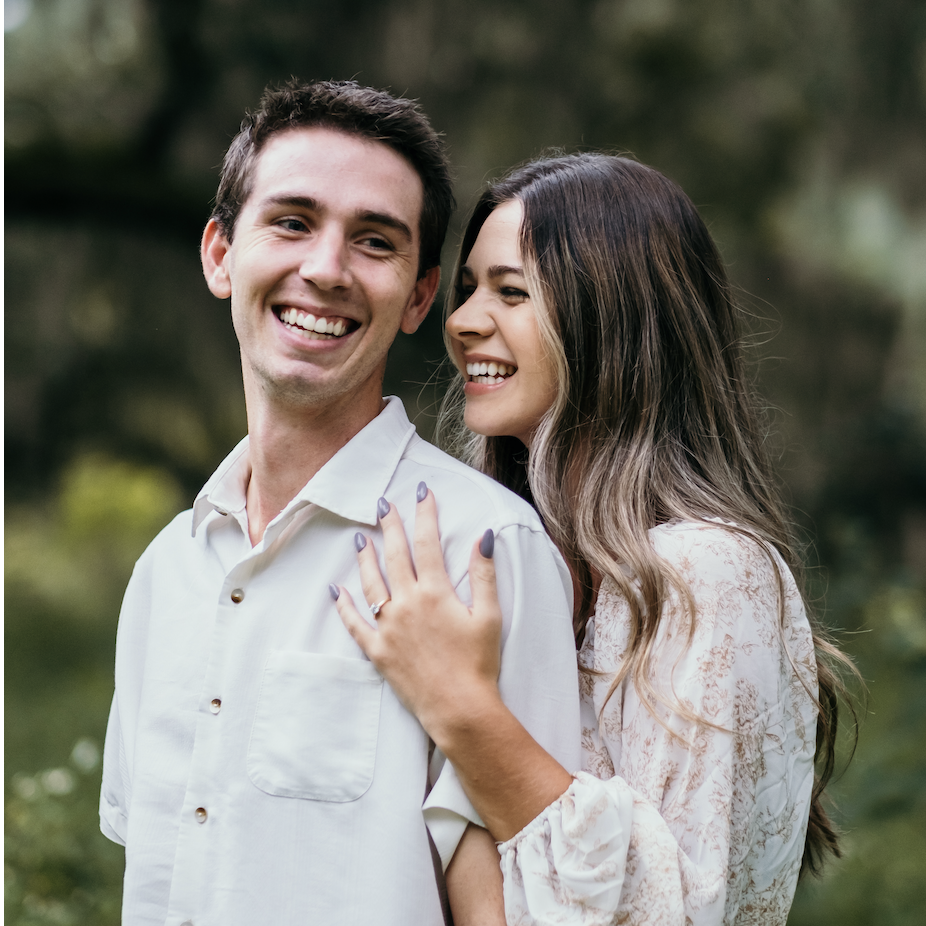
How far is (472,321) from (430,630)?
63 centimetres

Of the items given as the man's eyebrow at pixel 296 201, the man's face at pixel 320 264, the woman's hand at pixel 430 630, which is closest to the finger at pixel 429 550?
the woman's hand at pixel 430 630

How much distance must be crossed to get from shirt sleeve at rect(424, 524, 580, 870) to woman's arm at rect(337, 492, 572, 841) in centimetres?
3

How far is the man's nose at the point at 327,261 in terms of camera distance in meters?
1.33

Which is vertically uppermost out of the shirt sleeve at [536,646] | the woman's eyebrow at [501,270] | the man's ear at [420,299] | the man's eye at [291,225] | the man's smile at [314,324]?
the woman's eyebrow at [501,270]

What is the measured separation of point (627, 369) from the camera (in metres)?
1.62

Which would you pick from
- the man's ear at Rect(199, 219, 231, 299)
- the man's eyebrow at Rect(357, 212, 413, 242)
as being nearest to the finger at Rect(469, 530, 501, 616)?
the man's eyebrow at Rect(357, 212, 413, 242)

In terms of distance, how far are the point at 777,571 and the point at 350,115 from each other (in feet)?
3.01

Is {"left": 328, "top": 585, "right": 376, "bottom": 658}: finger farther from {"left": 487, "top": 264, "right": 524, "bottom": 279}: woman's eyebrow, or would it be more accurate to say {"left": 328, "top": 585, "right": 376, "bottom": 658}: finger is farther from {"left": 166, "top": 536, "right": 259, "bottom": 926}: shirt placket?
{"left": 487, "top": 264, "right": 524, "bottom": 279}: woman's eyebrow

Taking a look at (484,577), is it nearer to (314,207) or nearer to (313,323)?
Answer: (313,323)

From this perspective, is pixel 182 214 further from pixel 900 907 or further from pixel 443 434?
pixel 900 907

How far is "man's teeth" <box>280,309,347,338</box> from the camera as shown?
53.9 inches

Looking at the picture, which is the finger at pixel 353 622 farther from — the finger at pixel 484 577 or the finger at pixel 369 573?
the finger at pixel 484 577

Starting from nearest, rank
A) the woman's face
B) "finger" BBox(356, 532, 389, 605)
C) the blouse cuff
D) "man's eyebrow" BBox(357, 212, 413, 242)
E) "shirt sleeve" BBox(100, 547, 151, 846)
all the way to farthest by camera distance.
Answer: the blouse cuff, "finger" BBox(356, 532, 389, 605), "man's eyebrow" BBox(357, 212, 413, 242), "shirt sleeve" BBox(100, 547, 151, 846), the woman's face

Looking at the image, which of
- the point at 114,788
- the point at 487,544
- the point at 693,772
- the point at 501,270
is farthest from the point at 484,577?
the point at 114,788
